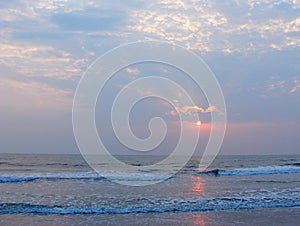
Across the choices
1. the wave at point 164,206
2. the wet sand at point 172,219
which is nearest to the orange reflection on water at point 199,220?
the wet sand at point 172,219

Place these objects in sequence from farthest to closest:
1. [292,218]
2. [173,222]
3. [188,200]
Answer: [188,200], [292,218], [173,222]

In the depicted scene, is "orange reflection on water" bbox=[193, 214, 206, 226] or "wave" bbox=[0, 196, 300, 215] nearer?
"orange reflection on water" bbox=[193, 214, 206, 226]

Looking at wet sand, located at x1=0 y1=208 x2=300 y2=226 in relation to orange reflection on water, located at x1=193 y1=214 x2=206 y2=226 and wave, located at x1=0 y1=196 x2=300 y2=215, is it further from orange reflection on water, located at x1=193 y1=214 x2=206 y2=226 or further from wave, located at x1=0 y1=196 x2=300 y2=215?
wave, located at x1=0 y1=196 x2=300 y2=215

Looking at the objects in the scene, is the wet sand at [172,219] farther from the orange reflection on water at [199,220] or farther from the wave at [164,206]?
the wave at [164,206]

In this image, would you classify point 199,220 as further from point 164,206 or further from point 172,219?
point 164,206

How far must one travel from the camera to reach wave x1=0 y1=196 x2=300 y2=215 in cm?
1377

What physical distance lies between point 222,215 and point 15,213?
7817 millimetres

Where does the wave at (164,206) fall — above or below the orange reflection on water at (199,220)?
above

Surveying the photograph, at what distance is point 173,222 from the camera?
1192cm

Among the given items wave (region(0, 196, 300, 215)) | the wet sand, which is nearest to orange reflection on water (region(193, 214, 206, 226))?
the wet sand

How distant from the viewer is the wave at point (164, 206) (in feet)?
45.2

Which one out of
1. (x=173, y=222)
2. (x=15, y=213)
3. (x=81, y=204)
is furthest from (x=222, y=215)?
(x=15, y=213)

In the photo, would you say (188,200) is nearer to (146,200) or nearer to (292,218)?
(146,200)

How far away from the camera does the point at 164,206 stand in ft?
48.4
